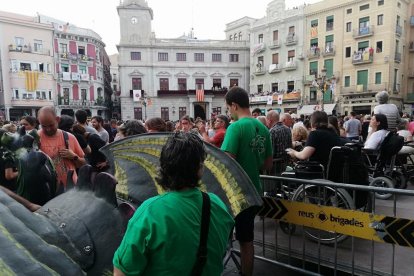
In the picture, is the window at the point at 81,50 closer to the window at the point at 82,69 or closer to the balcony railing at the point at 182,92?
the window at the point at 82,69

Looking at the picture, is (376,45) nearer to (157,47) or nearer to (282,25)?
(282,25)

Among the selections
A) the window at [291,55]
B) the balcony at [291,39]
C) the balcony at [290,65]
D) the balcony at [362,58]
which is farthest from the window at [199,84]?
the balcony at [362,58]

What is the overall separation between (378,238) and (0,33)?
1564 inches

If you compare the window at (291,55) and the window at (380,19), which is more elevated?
the window at (380,19)

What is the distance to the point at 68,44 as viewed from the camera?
123 feet

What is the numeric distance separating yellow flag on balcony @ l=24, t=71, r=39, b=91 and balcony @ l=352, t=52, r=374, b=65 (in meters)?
33.6

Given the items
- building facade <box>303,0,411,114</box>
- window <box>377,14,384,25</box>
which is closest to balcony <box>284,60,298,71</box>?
building facade <box>303,0,411,114</box>

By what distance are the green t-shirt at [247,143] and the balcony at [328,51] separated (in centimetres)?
3396

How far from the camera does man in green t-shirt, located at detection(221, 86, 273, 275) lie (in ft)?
8.89

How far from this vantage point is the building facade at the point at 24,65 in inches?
1313

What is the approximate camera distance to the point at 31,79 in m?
34.4

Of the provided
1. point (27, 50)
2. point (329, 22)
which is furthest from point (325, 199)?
point (27, 50)

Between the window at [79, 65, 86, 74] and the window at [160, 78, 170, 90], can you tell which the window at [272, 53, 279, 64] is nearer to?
the window at [160, 78, 170, 90]

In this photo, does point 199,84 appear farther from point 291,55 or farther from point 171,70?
point 291,55
